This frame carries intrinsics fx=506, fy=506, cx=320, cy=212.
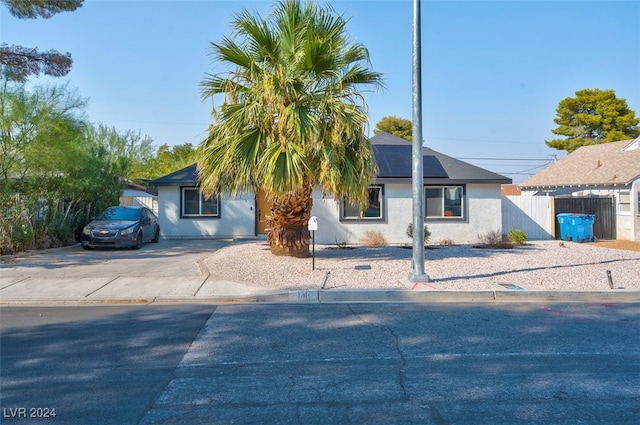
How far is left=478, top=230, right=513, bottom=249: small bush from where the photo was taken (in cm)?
1670

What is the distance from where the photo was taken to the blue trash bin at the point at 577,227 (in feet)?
63.7

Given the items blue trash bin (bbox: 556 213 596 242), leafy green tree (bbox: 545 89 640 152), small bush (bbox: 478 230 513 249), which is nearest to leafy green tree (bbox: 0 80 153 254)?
small bush (bbox: 478 230 513 249)

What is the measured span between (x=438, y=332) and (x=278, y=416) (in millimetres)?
3345

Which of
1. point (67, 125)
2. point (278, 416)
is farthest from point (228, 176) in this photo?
point (278, 416)

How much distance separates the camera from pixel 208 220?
20.8 metres

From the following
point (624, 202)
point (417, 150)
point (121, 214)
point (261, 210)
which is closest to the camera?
point (417, 150)

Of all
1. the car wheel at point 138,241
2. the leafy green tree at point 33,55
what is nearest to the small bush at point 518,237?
the car wheel at point 138,241

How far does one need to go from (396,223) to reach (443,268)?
6.85 metres

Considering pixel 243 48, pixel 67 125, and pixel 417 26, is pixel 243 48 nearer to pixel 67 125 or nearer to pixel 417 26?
pixel 417 26

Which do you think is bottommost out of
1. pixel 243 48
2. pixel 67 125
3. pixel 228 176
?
pixel 228 176

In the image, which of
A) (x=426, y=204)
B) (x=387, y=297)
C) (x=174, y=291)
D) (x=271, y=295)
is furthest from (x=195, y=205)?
(x=387, y=297)

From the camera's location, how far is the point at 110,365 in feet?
18.5

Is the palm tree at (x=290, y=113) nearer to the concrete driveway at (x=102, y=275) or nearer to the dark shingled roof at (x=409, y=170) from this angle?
the concrete driveway at (x=102, y=275)

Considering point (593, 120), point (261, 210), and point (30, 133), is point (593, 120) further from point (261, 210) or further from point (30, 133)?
point (30, 133)
